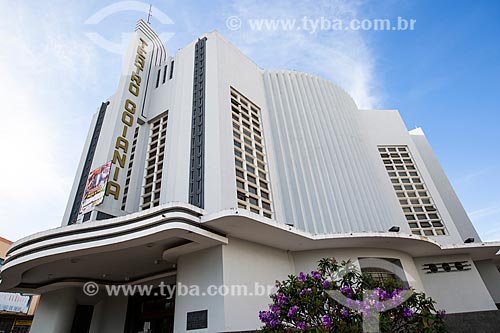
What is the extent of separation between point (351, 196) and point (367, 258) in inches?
181

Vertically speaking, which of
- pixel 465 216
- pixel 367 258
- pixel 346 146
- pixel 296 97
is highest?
pixel 296 97

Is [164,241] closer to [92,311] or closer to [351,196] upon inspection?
[92,311]

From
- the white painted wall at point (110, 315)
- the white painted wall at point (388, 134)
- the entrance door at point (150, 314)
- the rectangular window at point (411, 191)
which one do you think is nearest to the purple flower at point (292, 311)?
the entrance door at point (150, 314)

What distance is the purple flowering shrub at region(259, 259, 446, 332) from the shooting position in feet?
16.5

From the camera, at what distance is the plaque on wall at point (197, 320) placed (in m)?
8.95

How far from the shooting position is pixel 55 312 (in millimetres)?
13500

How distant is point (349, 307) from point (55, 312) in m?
14.3

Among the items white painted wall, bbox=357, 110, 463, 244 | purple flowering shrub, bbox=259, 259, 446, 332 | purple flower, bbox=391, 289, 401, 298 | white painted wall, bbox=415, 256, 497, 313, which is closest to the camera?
purple flowering shrub, bbox=259, 259, 446, 332

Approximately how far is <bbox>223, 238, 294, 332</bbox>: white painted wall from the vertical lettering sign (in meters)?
5.75

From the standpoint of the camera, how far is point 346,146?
61.5 ft

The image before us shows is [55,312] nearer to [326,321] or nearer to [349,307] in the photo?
[326,321]

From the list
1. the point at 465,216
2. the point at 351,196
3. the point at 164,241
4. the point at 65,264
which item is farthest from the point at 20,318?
the point at 465,216

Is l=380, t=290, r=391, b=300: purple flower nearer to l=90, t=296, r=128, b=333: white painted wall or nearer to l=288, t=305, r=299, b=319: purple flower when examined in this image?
l=288, t=305, r=299, b=319: purple flower

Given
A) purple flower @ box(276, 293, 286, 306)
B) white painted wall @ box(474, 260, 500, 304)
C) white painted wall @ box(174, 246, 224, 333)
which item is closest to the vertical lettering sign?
white painted wall @ box(174, 246, 224, 333)
